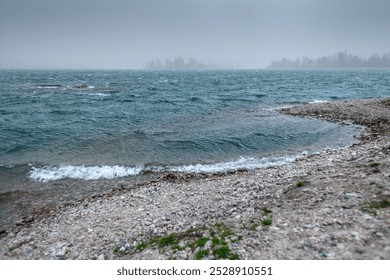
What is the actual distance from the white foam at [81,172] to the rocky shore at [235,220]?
3.01 metres

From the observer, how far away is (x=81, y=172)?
16.6m

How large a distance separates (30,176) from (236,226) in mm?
14037

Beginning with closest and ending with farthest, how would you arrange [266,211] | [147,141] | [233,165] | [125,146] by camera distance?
[266,211] → [233,165] → [125,146] → [147,141]

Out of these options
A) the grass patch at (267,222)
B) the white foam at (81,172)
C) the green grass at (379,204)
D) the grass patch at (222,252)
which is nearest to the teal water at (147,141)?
the white foam at (81,172)

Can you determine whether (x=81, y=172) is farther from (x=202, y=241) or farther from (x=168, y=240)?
(x=202, y=241)

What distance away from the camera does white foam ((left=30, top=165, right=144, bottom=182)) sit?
52.5 ft

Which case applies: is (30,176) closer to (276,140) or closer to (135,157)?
(135,157)

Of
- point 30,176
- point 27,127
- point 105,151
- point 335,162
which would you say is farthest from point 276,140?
point 27,127

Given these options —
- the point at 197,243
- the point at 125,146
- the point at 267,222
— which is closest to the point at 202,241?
the point at 197,243

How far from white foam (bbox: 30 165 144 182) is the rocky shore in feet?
9.88

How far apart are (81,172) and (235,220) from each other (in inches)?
460

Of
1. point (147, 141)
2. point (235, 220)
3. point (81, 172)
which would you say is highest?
point (235, 220)

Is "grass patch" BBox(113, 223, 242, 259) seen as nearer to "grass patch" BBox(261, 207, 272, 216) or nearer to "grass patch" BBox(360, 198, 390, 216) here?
"grass patch" BBox(261, 207, 272, 216)

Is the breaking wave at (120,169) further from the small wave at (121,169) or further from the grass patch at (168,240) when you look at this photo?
the grass patch at (168,240)
